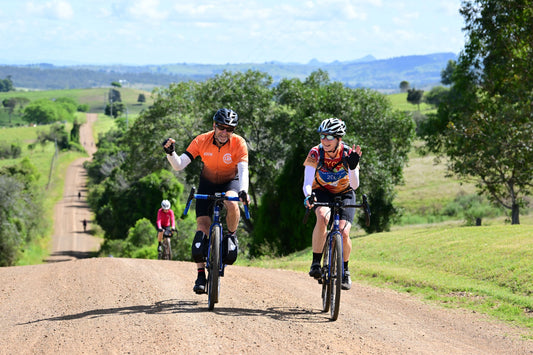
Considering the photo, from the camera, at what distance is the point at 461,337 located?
860cm

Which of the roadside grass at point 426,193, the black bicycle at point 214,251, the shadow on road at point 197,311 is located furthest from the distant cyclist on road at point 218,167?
the roadside grass at point 426,193

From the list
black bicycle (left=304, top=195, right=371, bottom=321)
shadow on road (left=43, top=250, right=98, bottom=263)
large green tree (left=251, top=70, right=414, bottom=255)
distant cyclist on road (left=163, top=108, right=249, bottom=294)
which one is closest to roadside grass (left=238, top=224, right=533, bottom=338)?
black bicycle (left=304, top=195, right=371, bottom=321)

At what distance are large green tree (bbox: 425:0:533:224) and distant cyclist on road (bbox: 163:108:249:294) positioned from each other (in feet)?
70.1

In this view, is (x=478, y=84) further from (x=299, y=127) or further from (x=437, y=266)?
(x=437, y=266)

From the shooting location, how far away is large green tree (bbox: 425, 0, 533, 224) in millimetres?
28031

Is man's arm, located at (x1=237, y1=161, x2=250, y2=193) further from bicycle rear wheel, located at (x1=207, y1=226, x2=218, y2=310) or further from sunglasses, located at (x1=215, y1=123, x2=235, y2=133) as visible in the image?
bicycle rear wheel, located at (x1=207, y1=226, x2=218, y2=310)

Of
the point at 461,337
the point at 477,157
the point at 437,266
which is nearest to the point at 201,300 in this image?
the point at 461,337

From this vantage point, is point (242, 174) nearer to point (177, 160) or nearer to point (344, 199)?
point (177, 160)

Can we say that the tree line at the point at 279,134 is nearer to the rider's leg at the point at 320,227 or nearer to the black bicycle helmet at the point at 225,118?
the rider's leg at the point at 320,227

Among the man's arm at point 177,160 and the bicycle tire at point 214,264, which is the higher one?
the man's arm at point 177,160

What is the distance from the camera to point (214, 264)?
8.47 meters

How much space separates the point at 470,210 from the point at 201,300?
145 feet

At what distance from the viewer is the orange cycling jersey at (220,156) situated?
8.83 metres

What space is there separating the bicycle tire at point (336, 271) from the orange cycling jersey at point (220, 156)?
1.76 metres
